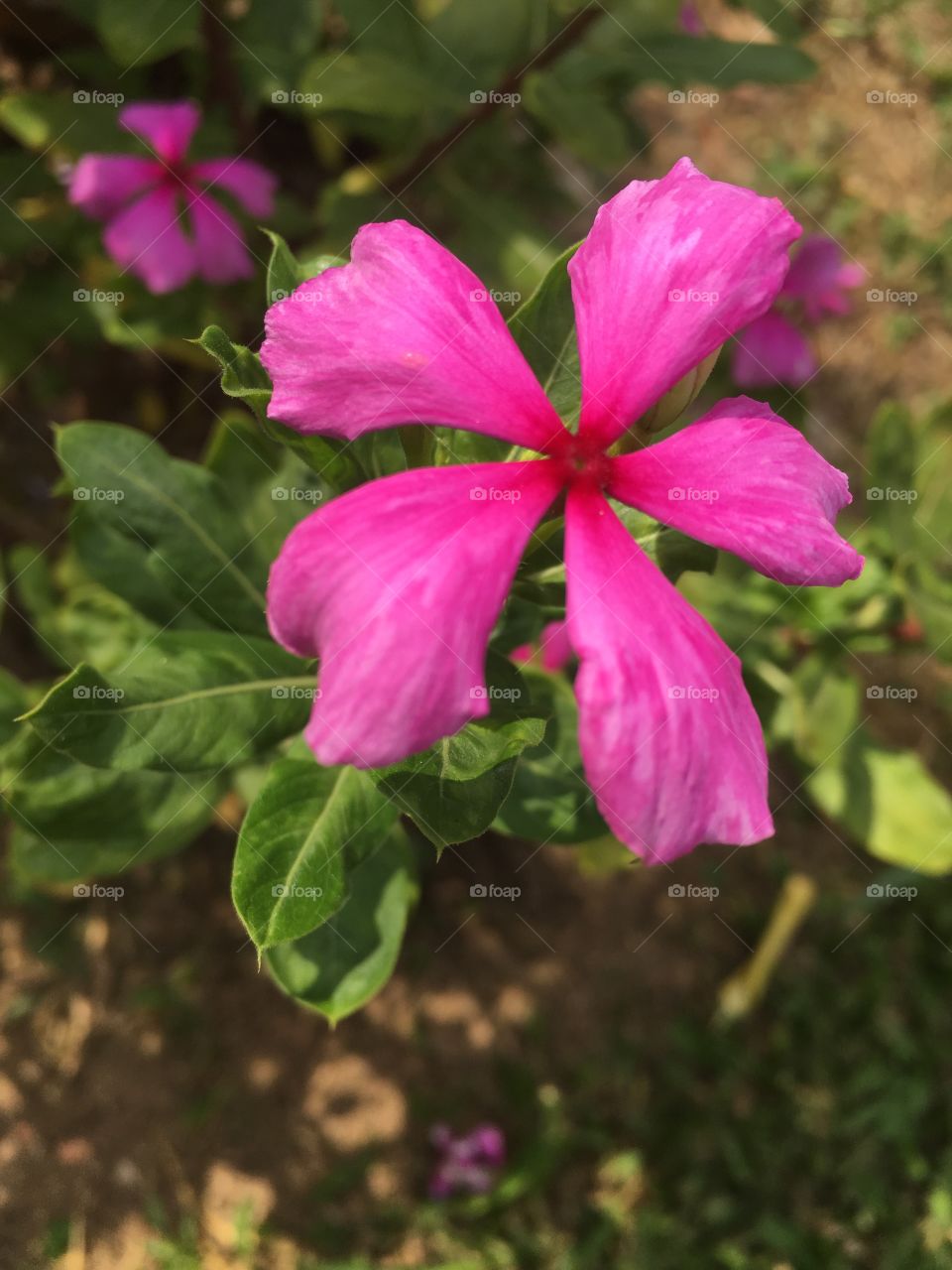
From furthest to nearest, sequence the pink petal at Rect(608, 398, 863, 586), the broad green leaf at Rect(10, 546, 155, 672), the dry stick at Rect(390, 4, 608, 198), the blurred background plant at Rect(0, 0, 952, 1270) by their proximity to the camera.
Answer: the dry stick at Rect(390, 4, 608, 198) → the blurred background plant at Rect(0, 0, 952, 1270) → the broad green leaf at Rect(10, 546, 155, 672) → the pink petal at Rect(608, 398, 863, 586)

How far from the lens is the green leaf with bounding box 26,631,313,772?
1557mm

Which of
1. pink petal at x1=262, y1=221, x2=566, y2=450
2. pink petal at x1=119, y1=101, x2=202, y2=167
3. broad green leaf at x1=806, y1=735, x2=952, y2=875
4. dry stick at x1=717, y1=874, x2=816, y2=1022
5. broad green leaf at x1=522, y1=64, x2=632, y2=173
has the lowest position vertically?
dry stick at x1=717, y1=874, x2=816, y2=1022

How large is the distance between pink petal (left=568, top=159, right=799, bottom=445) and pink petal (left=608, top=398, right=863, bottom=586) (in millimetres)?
106

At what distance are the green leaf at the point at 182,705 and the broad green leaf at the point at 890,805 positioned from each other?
1849mm

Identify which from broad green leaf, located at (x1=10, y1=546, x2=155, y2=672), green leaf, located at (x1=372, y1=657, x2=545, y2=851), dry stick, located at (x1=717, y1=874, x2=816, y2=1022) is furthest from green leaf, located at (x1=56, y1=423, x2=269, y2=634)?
dry stick, located at (x1=717, y1=874, x2=816, y2=1022)

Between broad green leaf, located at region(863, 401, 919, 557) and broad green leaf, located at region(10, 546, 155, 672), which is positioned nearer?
broad green leaf, located at region(10, 546, 155, 672)

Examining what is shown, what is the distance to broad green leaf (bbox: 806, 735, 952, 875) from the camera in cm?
295

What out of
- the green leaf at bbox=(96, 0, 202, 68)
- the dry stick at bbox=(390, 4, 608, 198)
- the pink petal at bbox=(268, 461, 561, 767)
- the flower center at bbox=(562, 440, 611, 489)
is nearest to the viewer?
the pink petal at bbox=(268, 461, 561, 767)

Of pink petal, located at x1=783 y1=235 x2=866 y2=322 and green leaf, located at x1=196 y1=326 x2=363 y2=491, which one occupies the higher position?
green leaf, located at x1=196 y1=326 x2=363 y2=491

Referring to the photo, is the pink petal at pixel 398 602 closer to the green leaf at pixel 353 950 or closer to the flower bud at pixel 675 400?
the flower bud at pixel 675 400

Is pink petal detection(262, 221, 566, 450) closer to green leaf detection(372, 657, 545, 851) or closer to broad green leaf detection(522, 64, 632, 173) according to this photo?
green leaf detection(372, 657, 545, 851)

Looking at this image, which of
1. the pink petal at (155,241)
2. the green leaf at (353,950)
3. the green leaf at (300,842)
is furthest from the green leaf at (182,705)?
the pink petal at (155,241)

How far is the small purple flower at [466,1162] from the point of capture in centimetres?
335

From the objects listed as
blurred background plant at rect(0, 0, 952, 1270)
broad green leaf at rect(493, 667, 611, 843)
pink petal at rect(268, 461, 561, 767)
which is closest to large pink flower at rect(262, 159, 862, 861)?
pink petal at rect(268, 461, 561, 767)
